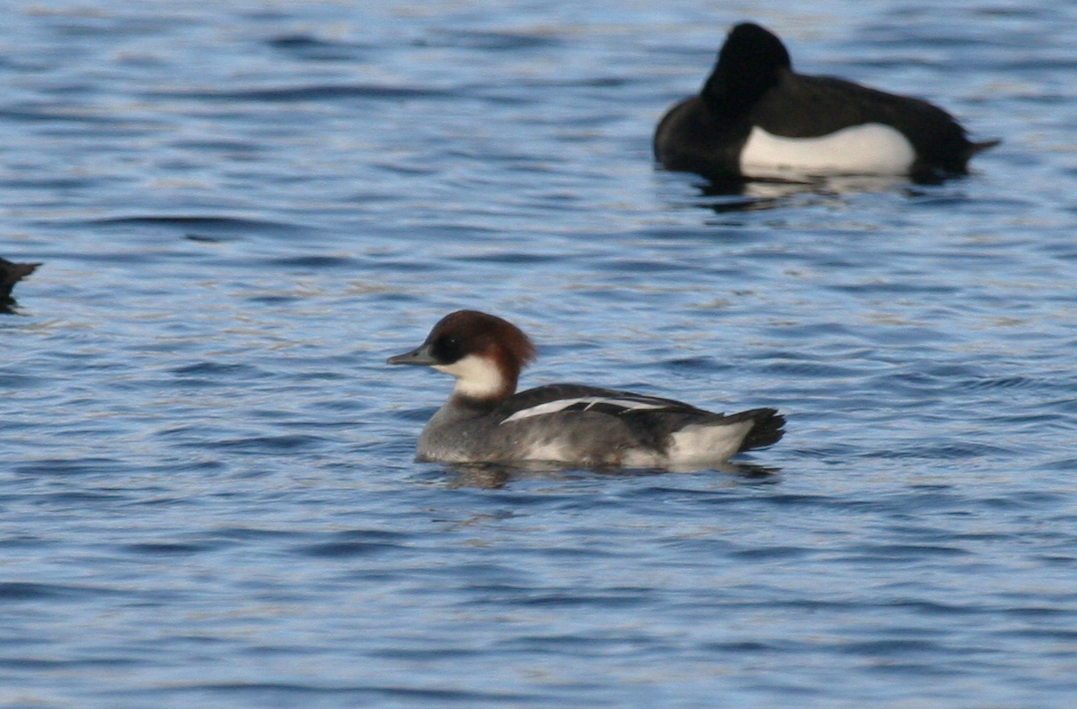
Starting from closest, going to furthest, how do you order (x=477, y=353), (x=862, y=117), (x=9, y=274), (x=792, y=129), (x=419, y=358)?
(x=419, y=358), (x=477, y=353), (x=9, y=274), (x=862, y=117), (x=792, y=129)

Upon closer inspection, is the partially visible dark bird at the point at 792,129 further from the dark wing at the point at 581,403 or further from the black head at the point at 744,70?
the dark wing at the point at 581,403

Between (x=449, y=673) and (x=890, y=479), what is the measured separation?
299 centimetres

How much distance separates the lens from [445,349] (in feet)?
35.0

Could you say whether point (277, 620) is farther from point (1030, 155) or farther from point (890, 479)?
point (1030, 155)

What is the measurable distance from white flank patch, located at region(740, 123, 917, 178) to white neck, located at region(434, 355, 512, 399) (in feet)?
24.7

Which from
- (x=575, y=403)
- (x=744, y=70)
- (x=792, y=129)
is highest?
(x=744, y=70)

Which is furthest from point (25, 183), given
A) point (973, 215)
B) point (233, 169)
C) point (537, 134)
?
point (973, 215)

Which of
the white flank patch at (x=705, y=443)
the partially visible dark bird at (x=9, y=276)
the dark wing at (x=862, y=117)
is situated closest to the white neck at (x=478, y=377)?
the white flank patch at (x=705, y=443)

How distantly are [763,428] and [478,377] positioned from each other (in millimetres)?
1559

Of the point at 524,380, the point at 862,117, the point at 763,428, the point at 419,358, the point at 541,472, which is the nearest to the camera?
the point at 763,428

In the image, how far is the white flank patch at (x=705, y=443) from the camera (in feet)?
32.7

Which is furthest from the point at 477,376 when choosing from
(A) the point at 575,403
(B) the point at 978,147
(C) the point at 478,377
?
(B) the point at 978,147

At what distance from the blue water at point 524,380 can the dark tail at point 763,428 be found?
0.56 feet

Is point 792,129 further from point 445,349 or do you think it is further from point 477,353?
point 445,349
